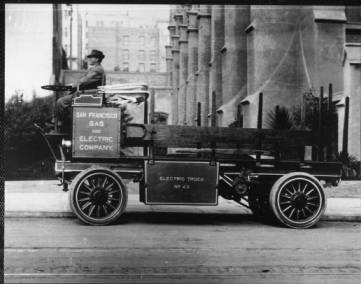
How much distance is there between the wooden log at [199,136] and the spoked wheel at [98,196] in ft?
2.25

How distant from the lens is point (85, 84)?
8586 mm

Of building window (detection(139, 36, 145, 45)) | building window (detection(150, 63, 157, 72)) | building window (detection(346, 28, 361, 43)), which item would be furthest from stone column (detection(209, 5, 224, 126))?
building window (detection(150, 63, 157, 72))

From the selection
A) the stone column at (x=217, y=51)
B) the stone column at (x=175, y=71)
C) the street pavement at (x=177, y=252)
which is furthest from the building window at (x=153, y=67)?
the street pavement at (x=177, y=252)

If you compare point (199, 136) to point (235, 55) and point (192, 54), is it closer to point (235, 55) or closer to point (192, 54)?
point (235, 55)

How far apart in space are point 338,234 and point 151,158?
3.10m

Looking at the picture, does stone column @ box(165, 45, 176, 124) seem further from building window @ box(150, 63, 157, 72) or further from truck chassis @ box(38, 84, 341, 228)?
truck chassis @ box(38, 84, 341, 228)

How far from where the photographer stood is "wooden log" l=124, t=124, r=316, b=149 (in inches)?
333

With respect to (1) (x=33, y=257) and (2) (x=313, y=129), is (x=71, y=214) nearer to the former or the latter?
(1) (x=33, y=257)

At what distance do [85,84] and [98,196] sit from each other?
1808mm

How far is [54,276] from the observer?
16.4 ft

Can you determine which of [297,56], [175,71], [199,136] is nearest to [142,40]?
[175,71]

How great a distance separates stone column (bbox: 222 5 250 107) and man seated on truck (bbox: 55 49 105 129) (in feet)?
71.8

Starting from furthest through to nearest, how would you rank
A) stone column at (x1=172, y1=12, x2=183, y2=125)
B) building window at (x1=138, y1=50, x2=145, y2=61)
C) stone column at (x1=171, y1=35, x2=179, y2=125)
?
building window at (x1=138, y1=50, x2=145, y2=61) < stone column at (x1=172, y1=12, x2=183, y2=125) < stone column at (x1=171, y1=35, x2=179, y2=125)

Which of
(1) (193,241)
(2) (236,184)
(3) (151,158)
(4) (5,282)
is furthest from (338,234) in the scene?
(4) (5,282)
